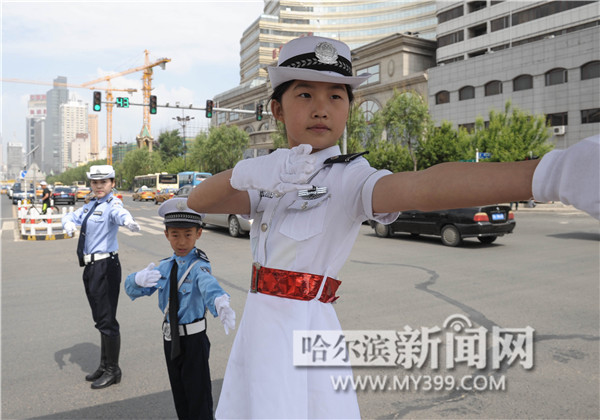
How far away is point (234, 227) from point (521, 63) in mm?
32118

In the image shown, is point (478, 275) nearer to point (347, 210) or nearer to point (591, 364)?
point (591, 364)

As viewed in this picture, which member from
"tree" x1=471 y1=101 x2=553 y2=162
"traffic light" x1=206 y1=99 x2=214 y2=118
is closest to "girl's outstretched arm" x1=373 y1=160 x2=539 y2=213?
"traffic light" x1=206 y1=99 x2=214 y2=118

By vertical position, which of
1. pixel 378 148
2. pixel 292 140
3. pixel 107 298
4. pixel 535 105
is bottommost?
pixel 107 298

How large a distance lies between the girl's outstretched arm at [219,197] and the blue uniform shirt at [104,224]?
2.78 metres

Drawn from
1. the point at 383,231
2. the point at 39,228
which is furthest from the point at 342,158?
the point at 39,228

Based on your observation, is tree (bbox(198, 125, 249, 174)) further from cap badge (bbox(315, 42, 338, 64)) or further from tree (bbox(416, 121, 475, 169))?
cap badge (bbox(315, 42, 338, 64))

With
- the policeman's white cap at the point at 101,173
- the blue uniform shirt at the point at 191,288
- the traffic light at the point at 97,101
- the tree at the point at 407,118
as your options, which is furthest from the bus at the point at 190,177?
the blue uniform shirt at the point at 191,288

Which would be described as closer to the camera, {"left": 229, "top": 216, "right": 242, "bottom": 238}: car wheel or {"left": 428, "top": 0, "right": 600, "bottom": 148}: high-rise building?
{"left": 229, "top": 216, "right": 242, "bottom": 238}: car wheel

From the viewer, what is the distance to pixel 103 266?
4.07 metres

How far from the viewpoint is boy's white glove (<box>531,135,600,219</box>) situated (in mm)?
873

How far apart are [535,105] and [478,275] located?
3293cm

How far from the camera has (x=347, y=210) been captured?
57.5 inches

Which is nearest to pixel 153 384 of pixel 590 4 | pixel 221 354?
pixel 221 354

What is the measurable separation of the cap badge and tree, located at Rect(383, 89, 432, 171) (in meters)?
30.4
